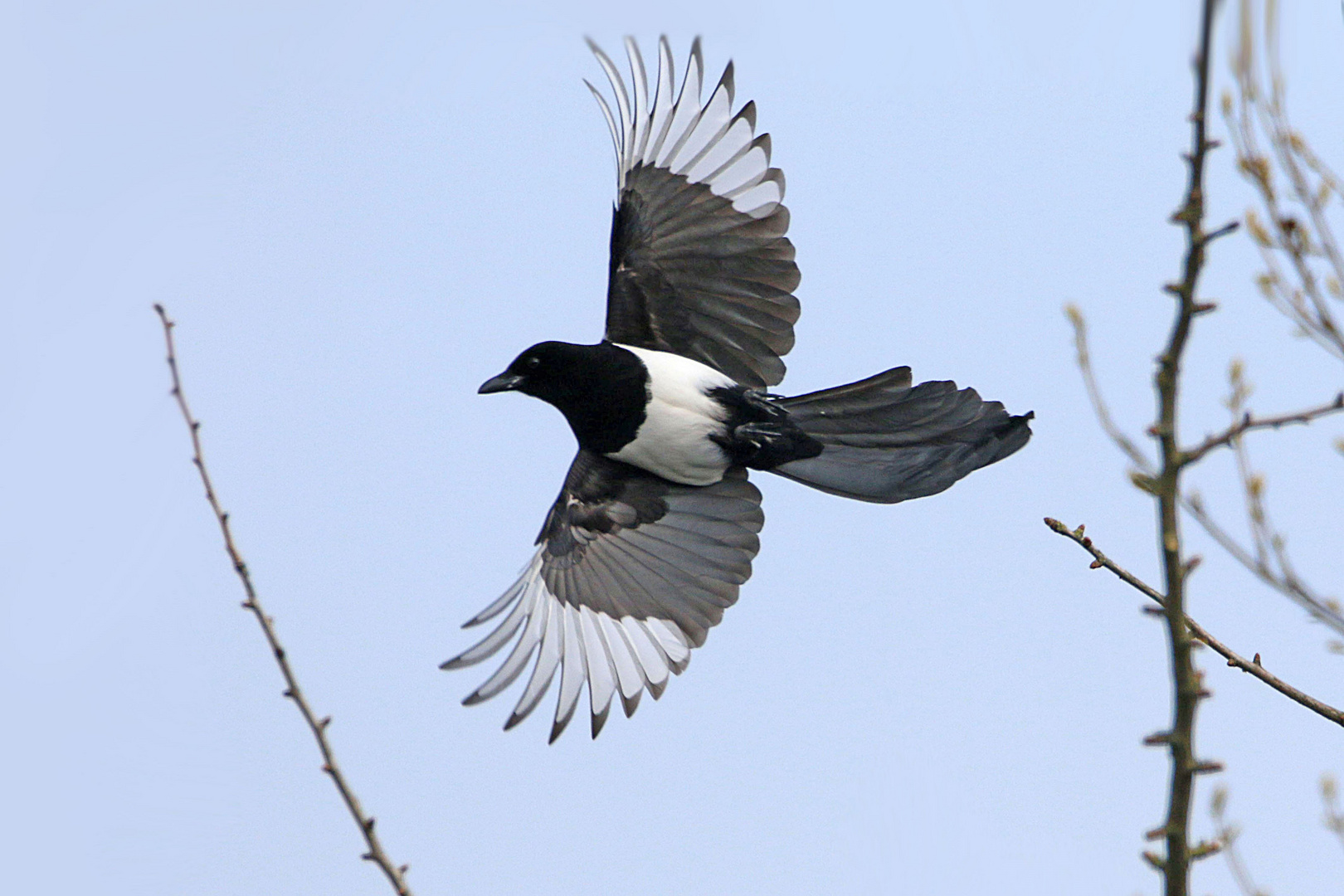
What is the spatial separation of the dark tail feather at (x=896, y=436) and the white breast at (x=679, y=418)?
20 centimetres

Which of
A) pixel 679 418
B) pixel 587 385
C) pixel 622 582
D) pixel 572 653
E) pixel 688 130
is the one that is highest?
pixel 688 130

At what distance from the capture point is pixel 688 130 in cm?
415

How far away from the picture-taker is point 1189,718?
1.27 meters

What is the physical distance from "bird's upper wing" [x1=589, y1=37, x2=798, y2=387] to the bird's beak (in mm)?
394

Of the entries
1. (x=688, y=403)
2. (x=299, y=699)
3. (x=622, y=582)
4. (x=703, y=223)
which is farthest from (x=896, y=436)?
(x=299, y=699)

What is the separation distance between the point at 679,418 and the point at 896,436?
1.99ft

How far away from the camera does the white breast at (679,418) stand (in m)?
4.09

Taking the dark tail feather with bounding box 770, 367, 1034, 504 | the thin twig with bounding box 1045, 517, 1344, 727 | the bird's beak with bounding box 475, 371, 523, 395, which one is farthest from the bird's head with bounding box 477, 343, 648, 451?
the thin twig with bounding box 1045, 517, 1344, 727

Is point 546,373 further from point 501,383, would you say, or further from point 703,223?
point 703,223

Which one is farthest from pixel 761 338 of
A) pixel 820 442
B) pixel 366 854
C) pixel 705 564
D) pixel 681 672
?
pixel 366 854

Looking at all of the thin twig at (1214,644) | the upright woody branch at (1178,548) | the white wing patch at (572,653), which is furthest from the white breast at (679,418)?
the upright woody branch at (1178,548)

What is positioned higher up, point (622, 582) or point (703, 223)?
point (703, 223)

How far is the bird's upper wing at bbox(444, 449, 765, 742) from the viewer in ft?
13.1

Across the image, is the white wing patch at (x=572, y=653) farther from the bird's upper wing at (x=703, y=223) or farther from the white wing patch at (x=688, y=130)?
the white wing patch at (x=688, y=130)
